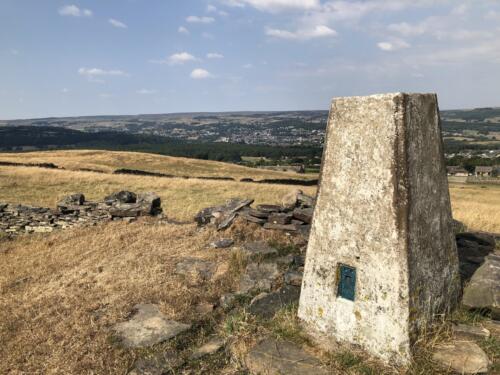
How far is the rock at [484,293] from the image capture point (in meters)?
5.15

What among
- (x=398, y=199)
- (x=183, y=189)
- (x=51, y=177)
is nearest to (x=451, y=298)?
(x=398, y=199)

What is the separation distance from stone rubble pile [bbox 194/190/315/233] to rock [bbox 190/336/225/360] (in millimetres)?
5188

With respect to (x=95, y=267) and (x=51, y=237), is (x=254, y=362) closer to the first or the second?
(x=95, y=267)

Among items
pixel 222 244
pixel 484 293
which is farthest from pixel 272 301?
pixel 222 244

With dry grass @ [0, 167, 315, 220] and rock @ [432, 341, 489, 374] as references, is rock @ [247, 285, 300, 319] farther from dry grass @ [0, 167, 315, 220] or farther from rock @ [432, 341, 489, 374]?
dry grass @ [0, 167, 315, 220]

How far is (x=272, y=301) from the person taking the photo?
21.6 feet

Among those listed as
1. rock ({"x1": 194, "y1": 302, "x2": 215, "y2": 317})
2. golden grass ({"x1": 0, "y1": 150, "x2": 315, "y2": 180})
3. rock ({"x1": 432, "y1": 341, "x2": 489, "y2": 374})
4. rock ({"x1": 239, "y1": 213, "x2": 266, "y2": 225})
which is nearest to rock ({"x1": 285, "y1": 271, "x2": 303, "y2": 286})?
rock ({"x1": 194, "y1": 302, "x2": 215, "y2": 317})

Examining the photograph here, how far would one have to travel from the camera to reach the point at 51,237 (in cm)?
1394

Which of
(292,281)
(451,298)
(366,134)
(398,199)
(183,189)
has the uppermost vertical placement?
(366,134)

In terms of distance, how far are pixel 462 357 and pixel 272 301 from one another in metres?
2.98

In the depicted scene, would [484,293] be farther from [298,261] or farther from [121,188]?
[121,188]

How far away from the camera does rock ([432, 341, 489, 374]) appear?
4168mm

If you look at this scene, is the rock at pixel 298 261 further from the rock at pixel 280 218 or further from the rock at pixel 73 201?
the rock at pixel 73 201

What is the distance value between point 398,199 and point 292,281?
359 cm
